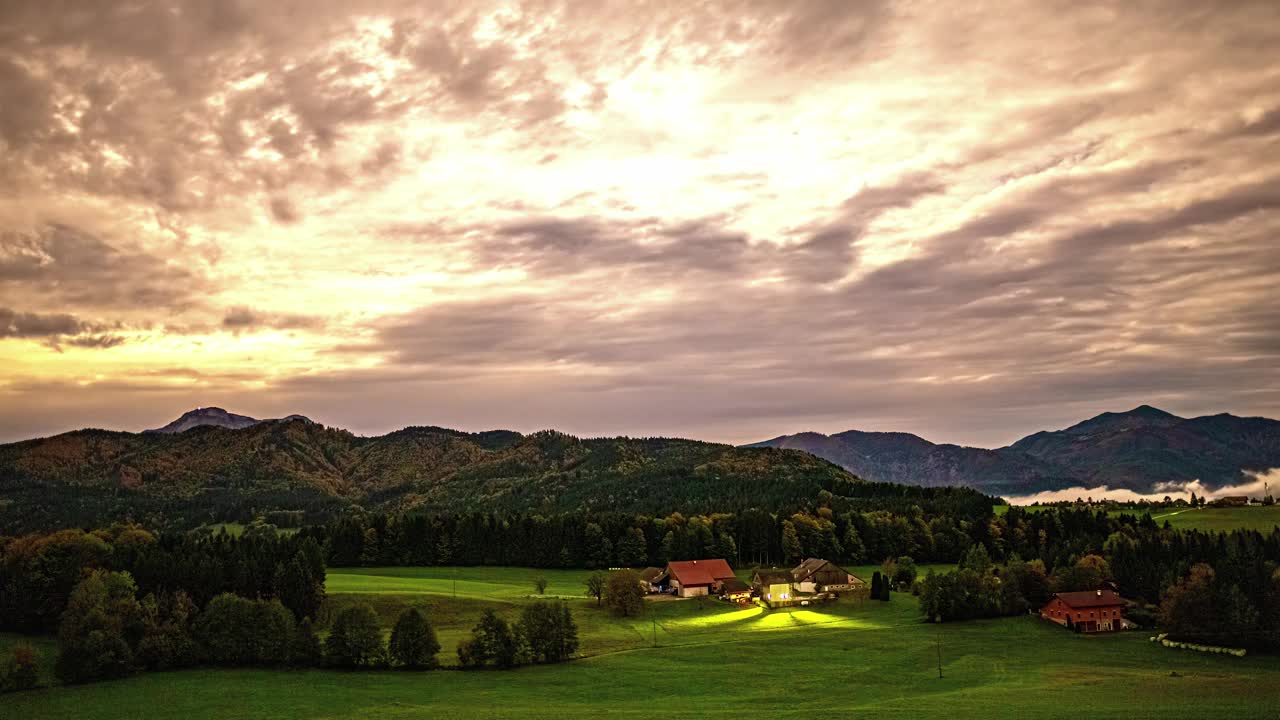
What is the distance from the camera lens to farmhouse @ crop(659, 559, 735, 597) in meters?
118

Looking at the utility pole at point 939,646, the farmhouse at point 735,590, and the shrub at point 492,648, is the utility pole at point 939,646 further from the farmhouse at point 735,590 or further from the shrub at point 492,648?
the shrub at point 492,648

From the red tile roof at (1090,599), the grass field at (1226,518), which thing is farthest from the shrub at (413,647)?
the grass field at (1226,518)

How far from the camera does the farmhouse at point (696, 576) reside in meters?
118

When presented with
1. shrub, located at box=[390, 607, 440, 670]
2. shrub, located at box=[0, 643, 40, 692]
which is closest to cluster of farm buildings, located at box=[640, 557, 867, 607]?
shrub, located at box=[390, 607, 440, 670]

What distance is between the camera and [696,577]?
393ft

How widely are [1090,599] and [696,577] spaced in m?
48.7

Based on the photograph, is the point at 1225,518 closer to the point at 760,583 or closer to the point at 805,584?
the point at 805,584

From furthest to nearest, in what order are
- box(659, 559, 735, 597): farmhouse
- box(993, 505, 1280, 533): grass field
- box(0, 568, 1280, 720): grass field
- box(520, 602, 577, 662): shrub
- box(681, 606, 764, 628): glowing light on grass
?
box(993, 505, 1280, 533): grass field
box(659, 559, 735, 597): farmhouse
box(681, 606, 764, 628): glowing light on grass
box(520, 602, 577, 662): shrub
box(0, 568, 1280, 720): grass field

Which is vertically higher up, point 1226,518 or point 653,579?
point 1226,518

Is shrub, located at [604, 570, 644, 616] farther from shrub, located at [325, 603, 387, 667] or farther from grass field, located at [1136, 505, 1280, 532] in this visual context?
grass field, located at [1136, 505, 1280, 532]

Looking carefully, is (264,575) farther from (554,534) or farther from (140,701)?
(554,534)

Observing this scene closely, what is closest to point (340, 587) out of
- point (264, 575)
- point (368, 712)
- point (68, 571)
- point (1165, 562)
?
point (264, 575)

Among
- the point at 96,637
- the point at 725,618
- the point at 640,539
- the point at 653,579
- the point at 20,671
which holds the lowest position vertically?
the point at 725,618

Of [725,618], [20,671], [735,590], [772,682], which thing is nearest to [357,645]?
[20,671]
